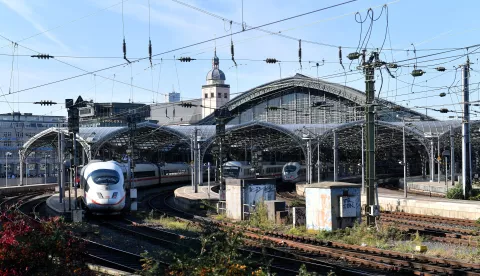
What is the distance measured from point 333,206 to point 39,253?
14599 mm

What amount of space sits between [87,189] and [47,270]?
67.0 ft

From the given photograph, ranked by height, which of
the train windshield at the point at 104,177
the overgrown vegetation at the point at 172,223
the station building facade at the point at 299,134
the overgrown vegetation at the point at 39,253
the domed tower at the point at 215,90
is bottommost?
the overgrown vegetation at the point at 172,223

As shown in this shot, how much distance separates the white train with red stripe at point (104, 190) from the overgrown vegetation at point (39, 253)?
17516mm

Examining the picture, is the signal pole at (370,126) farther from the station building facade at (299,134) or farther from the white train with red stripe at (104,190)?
the station building facade at (299,134)

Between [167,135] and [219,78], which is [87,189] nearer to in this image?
[167,135]

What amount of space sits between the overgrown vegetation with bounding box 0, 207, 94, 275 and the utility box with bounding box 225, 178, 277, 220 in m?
17.8

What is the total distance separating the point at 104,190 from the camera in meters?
30.2

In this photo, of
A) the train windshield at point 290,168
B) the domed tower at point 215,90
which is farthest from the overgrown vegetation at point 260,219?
the domed tower at point 215,90

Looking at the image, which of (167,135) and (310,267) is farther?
(167,135)

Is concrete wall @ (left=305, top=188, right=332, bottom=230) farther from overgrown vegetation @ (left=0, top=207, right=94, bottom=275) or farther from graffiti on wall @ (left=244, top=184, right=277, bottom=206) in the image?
overgrown vegetation @ (left=0, top=207, right=94, bottom=275)

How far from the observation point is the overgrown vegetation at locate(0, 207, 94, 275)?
35.9ft

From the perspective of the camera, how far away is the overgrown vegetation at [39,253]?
35.9ft

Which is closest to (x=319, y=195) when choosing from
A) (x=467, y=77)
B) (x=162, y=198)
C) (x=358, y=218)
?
(x=358, y=218)

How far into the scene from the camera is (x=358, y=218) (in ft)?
→ 79.9
